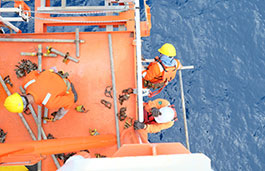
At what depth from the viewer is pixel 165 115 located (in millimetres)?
6109

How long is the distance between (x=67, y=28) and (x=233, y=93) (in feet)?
24.3

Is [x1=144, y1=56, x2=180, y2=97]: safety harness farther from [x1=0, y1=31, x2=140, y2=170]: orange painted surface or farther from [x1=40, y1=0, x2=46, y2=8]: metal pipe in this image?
[x1=40, y1=0, x2=46, y2=8]: metal pipe

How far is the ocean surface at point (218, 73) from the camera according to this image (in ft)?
31.3

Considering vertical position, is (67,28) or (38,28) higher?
(67,28)

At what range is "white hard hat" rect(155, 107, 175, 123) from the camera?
6121mm

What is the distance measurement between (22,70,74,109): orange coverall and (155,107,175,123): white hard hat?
101 inches

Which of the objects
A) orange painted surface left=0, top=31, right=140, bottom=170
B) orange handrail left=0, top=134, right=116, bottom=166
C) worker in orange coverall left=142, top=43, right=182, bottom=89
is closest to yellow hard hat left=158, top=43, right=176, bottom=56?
worker in orange coverall left=142, top=43, right=182, bottom=89

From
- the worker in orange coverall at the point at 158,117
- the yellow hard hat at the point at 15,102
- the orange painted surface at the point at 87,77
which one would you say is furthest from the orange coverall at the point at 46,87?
the worker in orange coverall at the point at 158,117

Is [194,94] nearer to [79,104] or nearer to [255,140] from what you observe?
[255,140]

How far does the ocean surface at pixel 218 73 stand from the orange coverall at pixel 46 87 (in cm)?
517

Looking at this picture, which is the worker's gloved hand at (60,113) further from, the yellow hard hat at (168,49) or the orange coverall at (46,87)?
the yellow hard hat at (168,49)

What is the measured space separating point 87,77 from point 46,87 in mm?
1755

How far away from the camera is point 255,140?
9539 mm

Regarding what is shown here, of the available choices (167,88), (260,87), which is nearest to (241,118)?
(260,87)
